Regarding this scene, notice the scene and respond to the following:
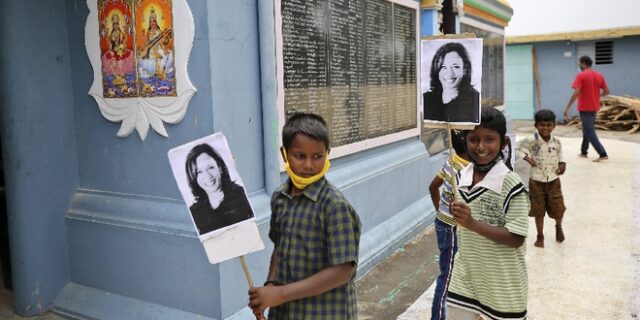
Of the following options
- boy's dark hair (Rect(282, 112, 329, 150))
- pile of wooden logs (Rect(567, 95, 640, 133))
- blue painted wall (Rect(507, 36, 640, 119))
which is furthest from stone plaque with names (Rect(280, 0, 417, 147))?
blue painted wall (Rect(507, 36, 640, 119))

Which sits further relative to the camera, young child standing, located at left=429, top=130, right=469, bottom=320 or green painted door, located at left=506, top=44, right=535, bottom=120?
green painted door, located at left=506, top=44, right=535, bottom=120

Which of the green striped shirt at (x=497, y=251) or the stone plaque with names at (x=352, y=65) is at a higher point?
the stone plaque with names at (x=352, y=65)

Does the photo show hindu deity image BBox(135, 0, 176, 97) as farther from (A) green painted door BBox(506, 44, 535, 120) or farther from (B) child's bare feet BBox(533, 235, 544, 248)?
(A) green painted door BBox(506, 44, 535, 120)

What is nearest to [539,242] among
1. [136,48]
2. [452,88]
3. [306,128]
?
[452,88]

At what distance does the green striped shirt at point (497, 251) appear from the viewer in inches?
95.5

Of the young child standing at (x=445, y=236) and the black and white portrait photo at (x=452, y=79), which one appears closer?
the black and white portrait photo at (x=452, y=79)

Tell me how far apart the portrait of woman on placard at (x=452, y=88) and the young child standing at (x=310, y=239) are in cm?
107

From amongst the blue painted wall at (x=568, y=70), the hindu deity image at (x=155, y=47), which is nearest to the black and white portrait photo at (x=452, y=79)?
the hindu deity image at (x=155, y=47)

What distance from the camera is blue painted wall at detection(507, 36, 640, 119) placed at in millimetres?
17062

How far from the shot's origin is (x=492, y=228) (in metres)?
2.38

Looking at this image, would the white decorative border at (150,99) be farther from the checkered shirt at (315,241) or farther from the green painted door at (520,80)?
the green painted door at (520,80)

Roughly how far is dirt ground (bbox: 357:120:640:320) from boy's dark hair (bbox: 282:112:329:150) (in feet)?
7.28

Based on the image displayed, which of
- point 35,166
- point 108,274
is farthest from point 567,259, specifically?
point 35,166

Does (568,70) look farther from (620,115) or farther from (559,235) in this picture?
(559,235)
